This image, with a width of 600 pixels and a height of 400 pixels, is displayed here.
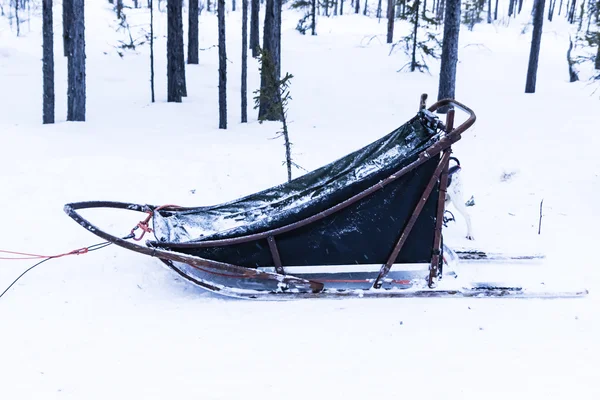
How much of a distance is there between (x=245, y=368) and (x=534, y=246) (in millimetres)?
3860

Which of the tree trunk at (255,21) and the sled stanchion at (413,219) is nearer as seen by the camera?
the sled stanchion at (413,219)

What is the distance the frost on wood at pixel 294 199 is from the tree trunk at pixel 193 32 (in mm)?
15520

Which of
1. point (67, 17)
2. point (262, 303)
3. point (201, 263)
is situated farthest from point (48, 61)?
point (262, 303)

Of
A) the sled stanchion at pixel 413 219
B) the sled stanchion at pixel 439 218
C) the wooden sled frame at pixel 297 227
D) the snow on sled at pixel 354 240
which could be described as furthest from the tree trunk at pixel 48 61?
the sled stanchion at pixel 439 218

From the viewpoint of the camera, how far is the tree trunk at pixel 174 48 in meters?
16.4

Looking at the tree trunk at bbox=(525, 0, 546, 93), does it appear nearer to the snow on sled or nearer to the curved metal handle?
the snow on sled

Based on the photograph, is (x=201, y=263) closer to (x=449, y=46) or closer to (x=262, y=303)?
(x=262, y=303)

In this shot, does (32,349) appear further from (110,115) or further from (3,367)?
(110,115)

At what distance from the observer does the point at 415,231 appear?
15.7 ft

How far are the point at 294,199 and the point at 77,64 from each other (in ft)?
30.2

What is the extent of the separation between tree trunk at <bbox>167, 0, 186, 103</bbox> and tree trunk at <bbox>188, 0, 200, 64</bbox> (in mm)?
3025

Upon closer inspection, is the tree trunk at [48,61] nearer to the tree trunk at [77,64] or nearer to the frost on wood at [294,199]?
the tree trunk at [77,64]

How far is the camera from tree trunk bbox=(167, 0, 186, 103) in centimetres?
1636

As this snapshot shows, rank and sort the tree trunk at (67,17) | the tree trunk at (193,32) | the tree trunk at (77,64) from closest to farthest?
1. the tree trunk at (77,64)
2. the tree trunk at (67,17)
3. the tree trunk at (193,32)
